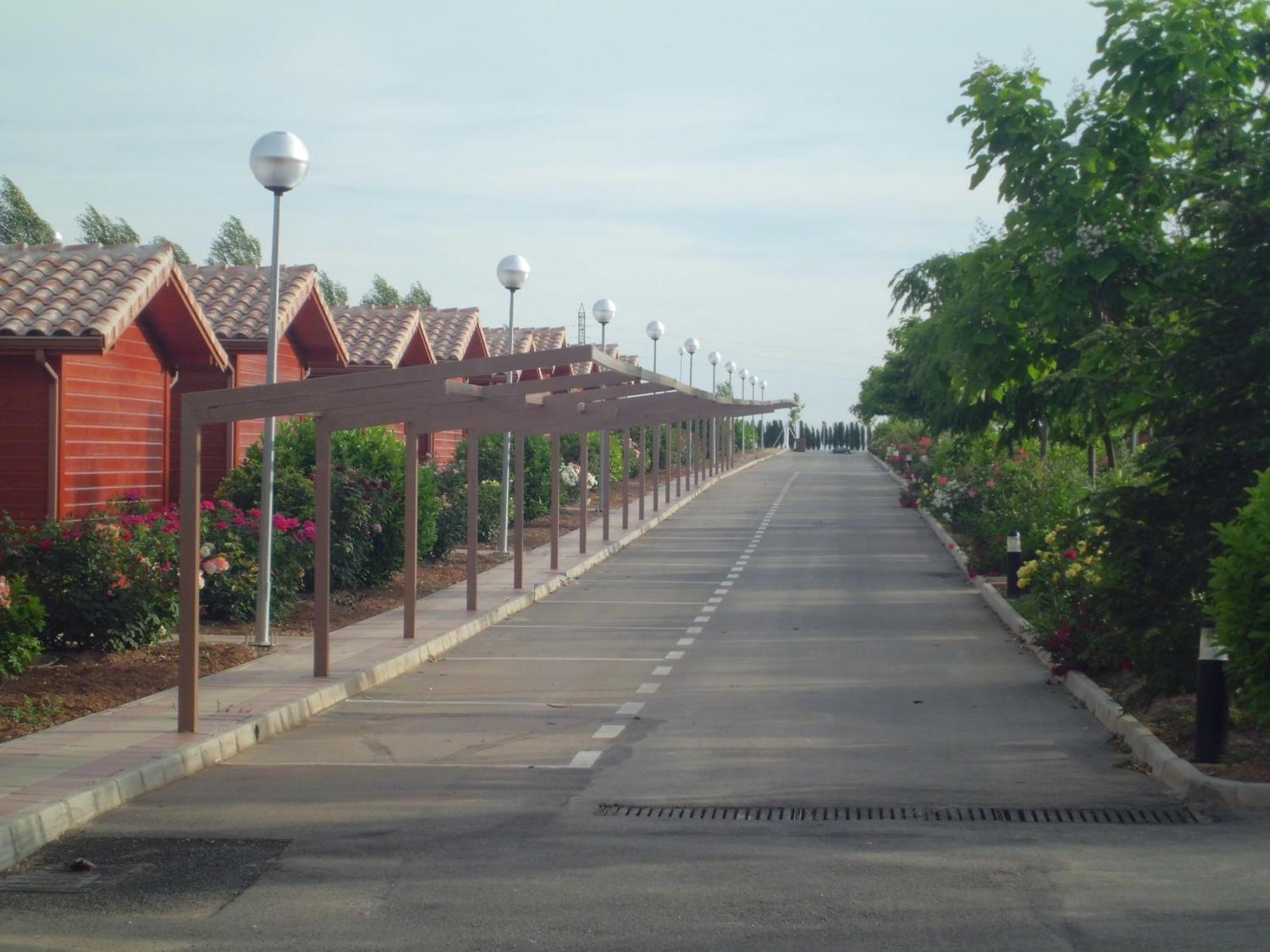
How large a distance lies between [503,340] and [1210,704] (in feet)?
117

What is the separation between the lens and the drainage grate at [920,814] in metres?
8.02

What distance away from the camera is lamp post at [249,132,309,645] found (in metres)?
13.5

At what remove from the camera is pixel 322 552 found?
512 inches

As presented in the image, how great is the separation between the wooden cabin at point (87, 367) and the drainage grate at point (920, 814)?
10.2 m

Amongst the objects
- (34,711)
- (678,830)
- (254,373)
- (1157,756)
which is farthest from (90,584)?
(254,373)

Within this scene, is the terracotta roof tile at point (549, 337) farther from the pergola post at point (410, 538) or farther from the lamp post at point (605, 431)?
the pergola post at point (410, 538)

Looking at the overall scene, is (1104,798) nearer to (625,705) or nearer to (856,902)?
(856,902)

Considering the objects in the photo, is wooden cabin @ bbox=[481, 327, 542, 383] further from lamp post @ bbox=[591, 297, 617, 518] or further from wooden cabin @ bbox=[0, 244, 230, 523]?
wooden cabin @ bbox=[0, 244, 230, 523]

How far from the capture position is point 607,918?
6.05 m

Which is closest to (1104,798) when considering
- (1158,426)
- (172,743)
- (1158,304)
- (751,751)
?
(751,751)

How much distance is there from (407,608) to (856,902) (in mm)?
→ 10035

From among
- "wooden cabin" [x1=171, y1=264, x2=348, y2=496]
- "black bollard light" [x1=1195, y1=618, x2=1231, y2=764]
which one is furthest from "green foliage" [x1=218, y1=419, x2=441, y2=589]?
"black bollard light" [x1=1195, y1=618, x2=1231, y2=764]

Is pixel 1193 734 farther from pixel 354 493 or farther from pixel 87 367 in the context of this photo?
pixel 87 367

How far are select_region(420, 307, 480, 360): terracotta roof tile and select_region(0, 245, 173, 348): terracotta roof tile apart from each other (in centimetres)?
1481
